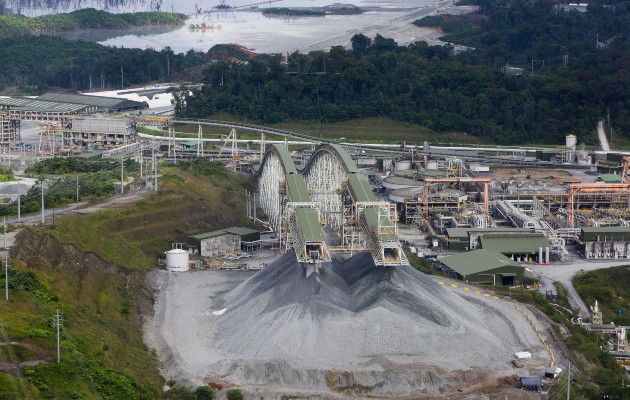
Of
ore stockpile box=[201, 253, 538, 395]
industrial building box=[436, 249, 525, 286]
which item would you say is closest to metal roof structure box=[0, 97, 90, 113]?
industrial building box=[436, 249, 525, 286]

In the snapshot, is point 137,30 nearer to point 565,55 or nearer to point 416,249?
point 565,55

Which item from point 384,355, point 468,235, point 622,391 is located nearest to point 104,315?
point 384,355

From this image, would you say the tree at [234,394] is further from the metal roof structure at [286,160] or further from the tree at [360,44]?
the tree at [360,44]

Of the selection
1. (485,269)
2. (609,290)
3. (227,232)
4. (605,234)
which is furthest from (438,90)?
(609,290)

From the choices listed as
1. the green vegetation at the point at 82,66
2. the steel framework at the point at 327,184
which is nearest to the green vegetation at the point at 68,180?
the steel framework at the point at 327,184

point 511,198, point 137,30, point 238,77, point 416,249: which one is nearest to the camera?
point 416,249

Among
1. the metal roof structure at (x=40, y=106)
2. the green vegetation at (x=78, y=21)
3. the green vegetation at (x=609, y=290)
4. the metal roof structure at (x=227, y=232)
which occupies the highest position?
the green vegetation at (x=78, y=21)

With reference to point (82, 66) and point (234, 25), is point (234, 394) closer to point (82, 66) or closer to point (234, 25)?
point (82, 66)
